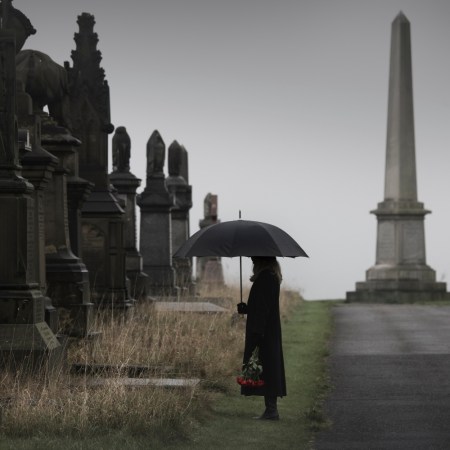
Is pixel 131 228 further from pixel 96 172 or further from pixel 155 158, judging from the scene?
pixel 96 172

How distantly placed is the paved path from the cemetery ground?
302 mm

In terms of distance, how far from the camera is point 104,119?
66.6 ft

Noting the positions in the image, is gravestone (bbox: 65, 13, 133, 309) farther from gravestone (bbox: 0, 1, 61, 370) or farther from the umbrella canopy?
the umbrella canopy

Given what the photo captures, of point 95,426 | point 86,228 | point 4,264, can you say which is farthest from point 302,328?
point 95,426

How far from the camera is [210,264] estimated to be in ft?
129

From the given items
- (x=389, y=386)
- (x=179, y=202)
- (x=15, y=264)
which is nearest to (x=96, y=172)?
(x=389, y=386)

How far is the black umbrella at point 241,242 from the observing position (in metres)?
11.7

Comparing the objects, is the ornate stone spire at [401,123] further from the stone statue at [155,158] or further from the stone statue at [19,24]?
the stone statue at [19,24]

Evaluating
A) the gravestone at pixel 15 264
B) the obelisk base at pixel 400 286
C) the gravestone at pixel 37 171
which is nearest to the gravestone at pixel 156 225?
the obelisk base at pixel 400 286

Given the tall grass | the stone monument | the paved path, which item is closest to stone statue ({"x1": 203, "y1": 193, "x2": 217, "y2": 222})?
the paved path

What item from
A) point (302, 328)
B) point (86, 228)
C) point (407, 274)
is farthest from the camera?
point (407, 274)

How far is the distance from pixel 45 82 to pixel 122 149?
30.0ft

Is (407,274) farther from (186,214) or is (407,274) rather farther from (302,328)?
(302,328)

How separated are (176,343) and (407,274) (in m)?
22.6
